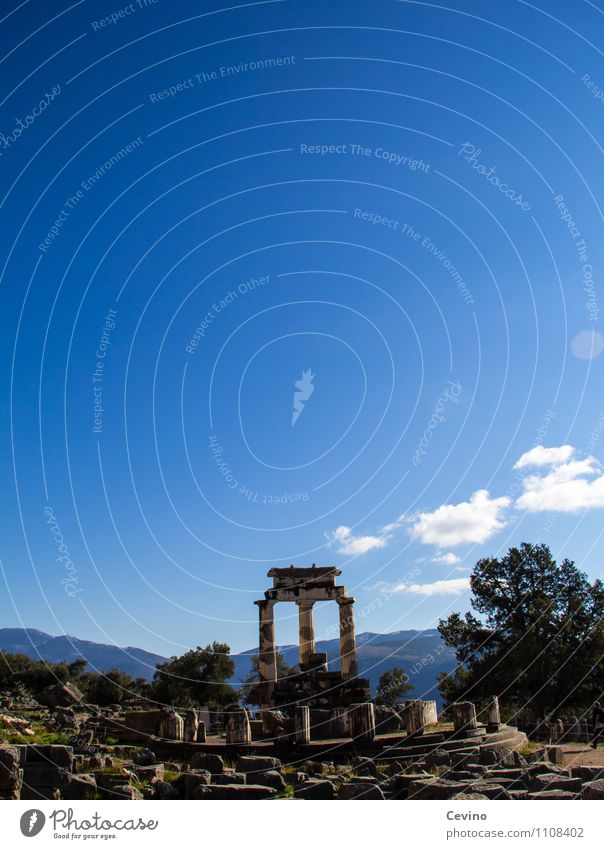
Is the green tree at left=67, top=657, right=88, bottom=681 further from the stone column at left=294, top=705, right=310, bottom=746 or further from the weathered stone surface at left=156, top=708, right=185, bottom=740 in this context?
the stone column at left=294, top=705, right=310, bottom=746

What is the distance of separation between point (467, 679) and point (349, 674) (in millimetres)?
14314

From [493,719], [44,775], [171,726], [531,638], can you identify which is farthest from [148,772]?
[531,638]

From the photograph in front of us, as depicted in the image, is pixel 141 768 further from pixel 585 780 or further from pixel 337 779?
pixel 585 780

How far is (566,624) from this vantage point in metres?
43.0

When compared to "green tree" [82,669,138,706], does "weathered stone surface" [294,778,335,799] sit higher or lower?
lower

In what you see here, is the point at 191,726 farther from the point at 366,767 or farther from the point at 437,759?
the point at 437,759

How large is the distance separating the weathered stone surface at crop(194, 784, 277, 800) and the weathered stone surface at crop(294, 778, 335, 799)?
544 millimetres

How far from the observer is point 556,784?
12.9 m

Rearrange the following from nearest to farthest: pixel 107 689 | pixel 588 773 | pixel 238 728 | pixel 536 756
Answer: pixel 588 773
pixel 536 756
pixel 238 728
pixel 107 689

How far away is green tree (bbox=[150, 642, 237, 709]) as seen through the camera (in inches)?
2235

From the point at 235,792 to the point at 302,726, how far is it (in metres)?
9.21

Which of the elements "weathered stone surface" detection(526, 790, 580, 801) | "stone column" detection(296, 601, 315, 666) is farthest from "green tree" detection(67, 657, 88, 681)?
"weathered stone surface" detection(526, 790, 580, 801)

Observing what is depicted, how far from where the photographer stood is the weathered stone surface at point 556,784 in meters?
12.7
